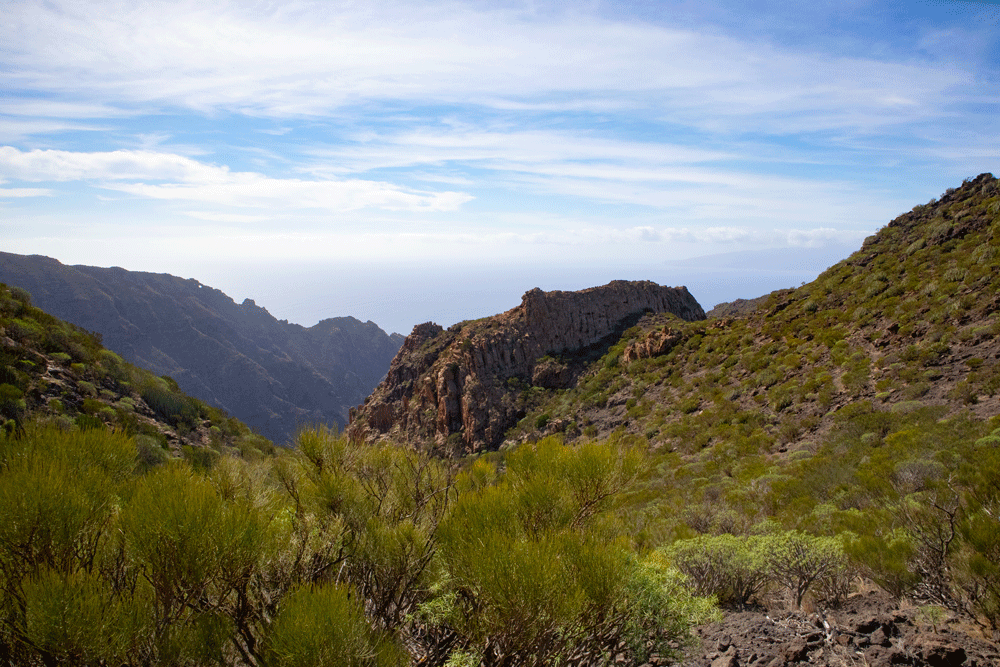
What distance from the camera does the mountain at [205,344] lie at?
91.2m

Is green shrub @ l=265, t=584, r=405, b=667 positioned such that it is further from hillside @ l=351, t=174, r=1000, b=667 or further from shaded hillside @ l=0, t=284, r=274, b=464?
shaded hillside @ l=0, t=284, r=274, b=464

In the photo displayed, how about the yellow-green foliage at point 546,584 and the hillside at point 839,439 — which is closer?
the yellow-green foliage at point 546,584

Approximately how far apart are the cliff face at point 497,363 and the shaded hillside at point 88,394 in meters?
14.7

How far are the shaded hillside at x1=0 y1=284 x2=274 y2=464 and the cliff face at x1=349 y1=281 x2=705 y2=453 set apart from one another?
14.7 meters

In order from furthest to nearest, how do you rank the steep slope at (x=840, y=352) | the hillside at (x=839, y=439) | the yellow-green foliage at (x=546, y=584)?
the steep slope at (x=840, y=352) → the hillside at (x=839, y=439) → the yellow-green foliage at (x=546, y=584)

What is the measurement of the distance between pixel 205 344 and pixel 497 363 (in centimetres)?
8722

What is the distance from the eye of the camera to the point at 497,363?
40750 mm

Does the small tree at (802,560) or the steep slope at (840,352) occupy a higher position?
the steep slope at (840,352)

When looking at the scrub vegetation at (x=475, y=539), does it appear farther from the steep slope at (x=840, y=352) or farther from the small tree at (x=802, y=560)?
the steep slope at (x=840, y=352)

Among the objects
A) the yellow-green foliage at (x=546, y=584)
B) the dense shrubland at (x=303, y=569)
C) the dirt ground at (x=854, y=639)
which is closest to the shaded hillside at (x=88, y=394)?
the dense shrubland at (x=303, y=569)

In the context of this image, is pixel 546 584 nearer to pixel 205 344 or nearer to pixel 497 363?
pixel 497 363

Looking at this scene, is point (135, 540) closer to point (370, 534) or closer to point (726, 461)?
point (370, 534)

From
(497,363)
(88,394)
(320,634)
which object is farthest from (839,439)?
(497,363)

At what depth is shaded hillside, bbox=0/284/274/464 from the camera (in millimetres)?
16219
